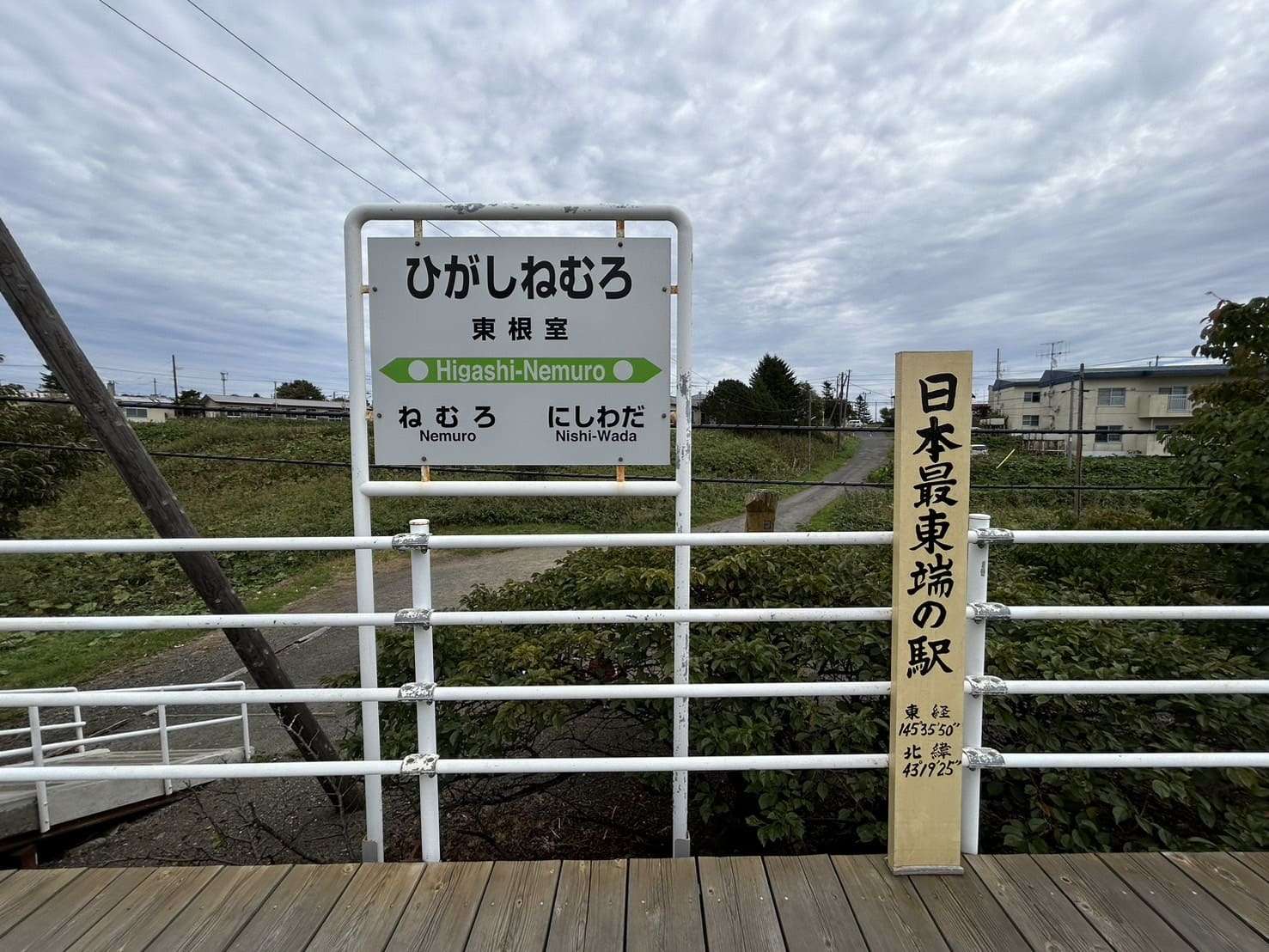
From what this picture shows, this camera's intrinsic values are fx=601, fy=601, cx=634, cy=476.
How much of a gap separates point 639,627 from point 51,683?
28.3 ft

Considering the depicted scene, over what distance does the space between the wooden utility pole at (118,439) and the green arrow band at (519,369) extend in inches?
66.9

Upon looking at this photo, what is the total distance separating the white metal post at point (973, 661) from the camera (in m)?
1.71

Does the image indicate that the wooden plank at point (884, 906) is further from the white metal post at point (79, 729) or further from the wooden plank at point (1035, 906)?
the white metal post at point (79, 729)

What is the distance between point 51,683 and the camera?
284 inches

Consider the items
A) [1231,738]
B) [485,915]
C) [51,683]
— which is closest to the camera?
[485,915]

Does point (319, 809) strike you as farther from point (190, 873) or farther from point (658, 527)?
point (658, 527)

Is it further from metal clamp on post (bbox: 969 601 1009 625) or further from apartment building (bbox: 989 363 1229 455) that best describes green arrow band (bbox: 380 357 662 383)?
apartment building (bbox: 989 363 1229 455)

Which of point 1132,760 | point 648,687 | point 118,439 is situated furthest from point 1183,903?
point 118,439

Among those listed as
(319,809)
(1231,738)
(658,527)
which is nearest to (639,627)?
(1231,738)

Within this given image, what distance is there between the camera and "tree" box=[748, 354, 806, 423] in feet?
111

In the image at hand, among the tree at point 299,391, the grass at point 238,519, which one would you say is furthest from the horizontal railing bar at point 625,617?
the tree at point 299,391

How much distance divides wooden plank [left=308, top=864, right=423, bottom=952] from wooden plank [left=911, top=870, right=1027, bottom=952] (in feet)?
4.54

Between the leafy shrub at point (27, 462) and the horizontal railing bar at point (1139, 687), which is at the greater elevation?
the leafy shrub at point (27, 462)

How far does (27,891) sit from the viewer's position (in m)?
1.67
